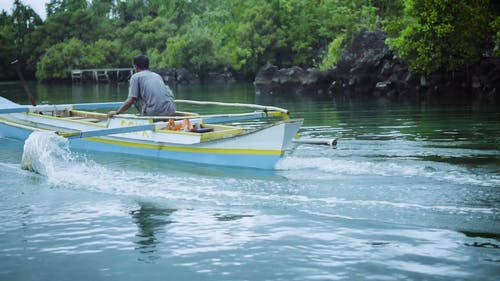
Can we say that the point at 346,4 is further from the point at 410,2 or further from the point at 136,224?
the point at 136,224

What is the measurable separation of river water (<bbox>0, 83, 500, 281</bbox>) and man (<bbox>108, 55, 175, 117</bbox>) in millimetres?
1089

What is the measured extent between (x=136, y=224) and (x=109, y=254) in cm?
111

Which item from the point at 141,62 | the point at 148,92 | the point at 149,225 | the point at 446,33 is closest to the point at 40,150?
the point at 148,92

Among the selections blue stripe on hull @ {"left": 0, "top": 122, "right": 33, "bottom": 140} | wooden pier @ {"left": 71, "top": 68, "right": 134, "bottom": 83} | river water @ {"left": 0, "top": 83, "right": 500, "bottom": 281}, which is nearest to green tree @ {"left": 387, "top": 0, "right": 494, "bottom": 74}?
river water @ {"left": 0, "top": 83, "right": 500, "bottom": 281}

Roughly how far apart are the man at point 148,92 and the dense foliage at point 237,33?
566 inches

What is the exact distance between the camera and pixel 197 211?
7.83 meters

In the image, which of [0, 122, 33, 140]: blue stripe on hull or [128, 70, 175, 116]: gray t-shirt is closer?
[128, 70, 175, 116]: gray t-shirt

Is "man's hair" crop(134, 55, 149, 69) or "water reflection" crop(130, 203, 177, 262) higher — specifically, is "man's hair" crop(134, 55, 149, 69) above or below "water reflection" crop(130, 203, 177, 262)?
above

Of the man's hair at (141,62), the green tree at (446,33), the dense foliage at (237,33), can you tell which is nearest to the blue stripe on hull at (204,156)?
the man's hair at (141,62)

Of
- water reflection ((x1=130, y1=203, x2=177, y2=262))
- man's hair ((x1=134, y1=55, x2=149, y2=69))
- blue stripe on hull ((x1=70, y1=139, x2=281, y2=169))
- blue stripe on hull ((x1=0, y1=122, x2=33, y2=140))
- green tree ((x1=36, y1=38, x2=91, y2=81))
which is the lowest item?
water reflection ((x1=130, y1=203, x2=177, y2=262))

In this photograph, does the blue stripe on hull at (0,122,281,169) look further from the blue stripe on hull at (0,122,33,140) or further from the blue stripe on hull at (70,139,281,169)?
the blue stripe on hull at (0,122,33,140)

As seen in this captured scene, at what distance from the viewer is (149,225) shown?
7344 millimetres

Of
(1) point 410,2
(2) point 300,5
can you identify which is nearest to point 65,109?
(1) point 410,2

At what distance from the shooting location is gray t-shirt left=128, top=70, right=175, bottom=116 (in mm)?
11609
